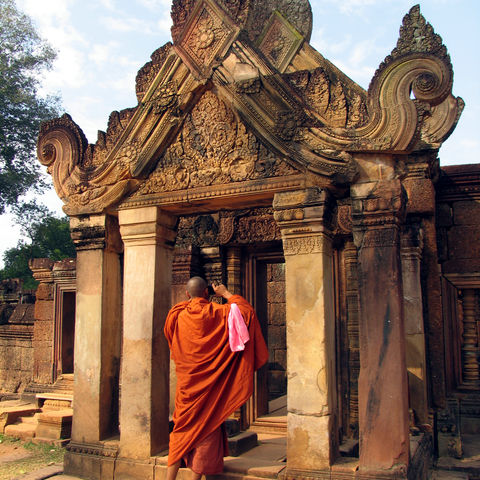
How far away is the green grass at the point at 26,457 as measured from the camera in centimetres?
680

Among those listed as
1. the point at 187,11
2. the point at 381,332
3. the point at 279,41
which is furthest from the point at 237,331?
the point at 279,41

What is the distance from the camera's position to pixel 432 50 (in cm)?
471

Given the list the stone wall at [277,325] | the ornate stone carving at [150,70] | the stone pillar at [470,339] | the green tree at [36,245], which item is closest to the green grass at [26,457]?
the ornate stone carving at [150,70]

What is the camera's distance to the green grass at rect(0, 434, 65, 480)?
268 inches

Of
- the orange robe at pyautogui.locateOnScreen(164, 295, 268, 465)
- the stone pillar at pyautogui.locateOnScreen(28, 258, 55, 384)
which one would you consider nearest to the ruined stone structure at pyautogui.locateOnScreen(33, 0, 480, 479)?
the orange robe at pyautogui.locateOnScreen(164, 295, 268, 465)

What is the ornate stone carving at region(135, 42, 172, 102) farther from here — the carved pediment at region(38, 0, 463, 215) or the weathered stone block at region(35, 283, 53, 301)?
the weathered stone block at region(35, 283, 53, 301)

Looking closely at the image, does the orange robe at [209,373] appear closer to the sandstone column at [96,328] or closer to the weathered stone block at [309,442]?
the weathered stone block at [309,442]

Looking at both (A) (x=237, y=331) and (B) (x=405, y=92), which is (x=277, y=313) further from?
(B) (x=405, y=92)

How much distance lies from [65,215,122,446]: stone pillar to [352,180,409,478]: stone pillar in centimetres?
283

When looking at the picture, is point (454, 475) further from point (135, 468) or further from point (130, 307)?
point (130, 307)

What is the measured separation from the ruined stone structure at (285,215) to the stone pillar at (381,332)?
1cm

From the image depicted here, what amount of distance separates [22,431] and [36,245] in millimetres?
19882

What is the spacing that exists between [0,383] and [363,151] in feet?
37.1

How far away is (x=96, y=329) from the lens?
5.85m
